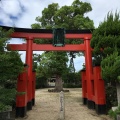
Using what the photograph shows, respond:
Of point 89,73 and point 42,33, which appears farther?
point 42,33

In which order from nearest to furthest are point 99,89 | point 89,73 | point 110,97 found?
point 99,89 → point 110,97 → point 89,73

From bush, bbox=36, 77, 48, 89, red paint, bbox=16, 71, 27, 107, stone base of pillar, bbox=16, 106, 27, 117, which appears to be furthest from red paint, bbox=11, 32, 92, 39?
bush, bbox=36, 77, 48, 89

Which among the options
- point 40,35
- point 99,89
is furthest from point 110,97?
point 40,35

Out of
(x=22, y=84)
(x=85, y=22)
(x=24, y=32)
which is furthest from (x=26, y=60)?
(x=85, y=22)

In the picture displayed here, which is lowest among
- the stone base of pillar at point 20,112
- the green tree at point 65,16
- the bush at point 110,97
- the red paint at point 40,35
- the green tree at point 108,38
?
the stone base of pillar at point 20,112

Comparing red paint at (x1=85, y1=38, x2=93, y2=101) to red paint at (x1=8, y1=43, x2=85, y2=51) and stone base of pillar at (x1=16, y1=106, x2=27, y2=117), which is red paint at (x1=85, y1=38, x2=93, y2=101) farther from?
stone base of pillar at (x1=16, y1=106, x2=27, y2=117)

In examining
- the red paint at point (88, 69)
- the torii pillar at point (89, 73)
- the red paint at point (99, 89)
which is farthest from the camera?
the red paint at point (88, 69)

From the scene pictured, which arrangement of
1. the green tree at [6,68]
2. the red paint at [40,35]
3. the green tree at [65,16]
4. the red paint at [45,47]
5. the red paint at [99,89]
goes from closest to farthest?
the green tree at [6,68] < the red paint at [99,89] < the red paint at [40,35] < the red paint at [45,47] < the green tree at [65,16]

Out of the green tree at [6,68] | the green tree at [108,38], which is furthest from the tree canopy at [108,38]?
the green tree at [6,68]

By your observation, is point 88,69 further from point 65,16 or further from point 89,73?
point 65,16

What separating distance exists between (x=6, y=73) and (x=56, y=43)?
5339 millimetres

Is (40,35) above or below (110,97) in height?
above

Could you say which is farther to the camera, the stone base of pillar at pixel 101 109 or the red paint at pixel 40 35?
the red paint at pixel 40 35

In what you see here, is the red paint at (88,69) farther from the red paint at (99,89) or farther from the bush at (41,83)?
the bush at (41,83)
